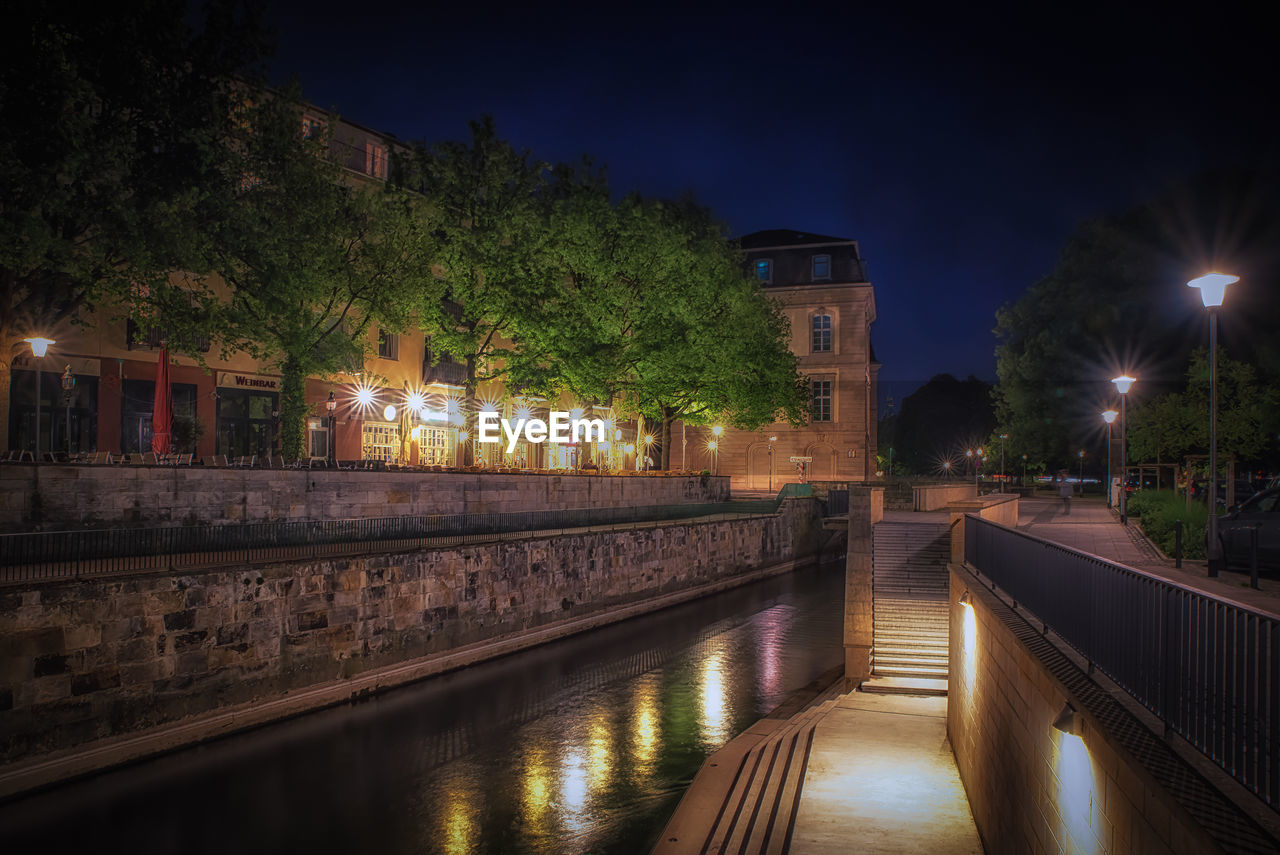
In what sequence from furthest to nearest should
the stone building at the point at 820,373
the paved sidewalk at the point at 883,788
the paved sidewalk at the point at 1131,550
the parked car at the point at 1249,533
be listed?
the stone building at the point at 820,373 < the parked car at the point at 1249,533 < the paved sidewalk at the point at 1131,550 < the paved sidewalk at the point at 883,788

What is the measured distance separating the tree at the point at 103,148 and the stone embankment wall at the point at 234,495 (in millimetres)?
6325

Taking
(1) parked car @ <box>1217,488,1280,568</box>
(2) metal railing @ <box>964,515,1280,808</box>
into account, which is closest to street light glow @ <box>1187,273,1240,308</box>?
(1) parked car @ <box>1217,488,1280,568</box>

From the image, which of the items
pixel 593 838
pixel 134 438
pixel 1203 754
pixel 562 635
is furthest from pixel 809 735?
pixel 134 438

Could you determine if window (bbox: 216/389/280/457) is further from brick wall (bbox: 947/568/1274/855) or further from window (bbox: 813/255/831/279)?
window (bbox: 813/255/831/279)

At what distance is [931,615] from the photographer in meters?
21.5

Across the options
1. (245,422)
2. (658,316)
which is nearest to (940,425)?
(658,316)

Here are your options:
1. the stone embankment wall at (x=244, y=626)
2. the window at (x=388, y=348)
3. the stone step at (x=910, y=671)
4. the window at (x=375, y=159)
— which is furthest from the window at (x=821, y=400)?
the stone step at (x=910, y=671)

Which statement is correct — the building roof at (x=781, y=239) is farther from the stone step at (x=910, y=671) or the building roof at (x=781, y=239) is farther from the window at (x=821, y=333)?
the stone step at (x=910, y=671)

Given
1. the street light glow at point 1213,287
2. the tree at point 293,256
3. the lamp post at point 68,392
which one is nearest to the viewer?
the street light glow at point 1213,287

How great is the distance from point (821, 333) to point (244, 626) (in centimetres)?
5205

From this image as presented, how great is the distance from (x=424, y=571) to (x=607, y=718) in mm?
5827

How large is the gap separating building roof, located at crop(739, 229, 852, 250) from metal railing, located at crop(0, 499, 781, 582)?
42.8 meters

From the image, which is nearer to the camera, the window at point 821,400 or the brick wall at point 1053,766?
the brick wall at point 1053,766

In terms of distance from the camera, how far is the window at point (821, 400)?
62688 mm
